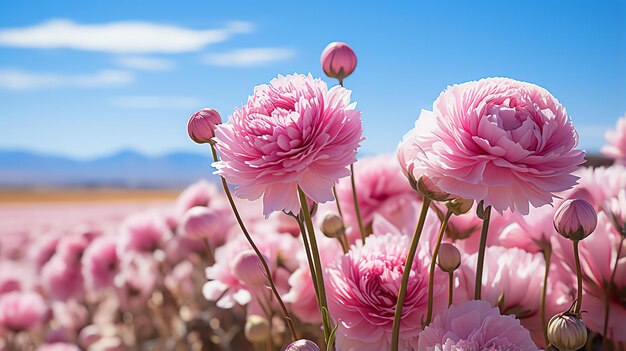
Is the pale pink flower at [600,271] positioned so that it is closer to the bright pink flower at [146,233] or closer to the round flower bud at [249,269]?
the round flower bud at [249,269]

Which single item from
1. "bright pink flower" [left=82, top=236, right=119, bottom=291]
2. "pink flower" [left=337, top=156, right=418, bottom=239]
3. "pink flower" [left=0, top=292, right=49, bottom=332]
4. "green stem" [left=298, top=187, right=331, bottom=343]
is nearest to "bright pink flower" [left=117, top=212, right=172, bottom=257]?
"bright pink flower" [left=82, top=236, right=119, bottom=291]

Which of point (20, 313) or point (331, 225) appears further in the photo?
point (20, 313)

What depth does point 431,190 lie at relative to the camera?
A: 29cm

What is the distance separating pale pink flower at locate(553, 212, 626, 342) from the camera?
1.35 feet

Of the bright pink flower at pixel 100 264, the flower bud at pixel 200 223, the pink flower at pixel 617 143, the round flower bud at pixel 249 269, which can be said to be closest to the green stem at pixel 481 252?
the round flower bud at pixel 249 269

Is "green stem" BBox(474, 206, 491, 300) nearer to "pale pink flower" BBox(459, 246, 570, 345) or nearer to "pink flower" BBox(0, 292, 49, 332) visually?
"pale pink flower" BBox(459, 246, 570, 345)

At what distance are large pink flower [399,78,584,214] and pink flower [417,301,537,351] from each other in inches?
2.1

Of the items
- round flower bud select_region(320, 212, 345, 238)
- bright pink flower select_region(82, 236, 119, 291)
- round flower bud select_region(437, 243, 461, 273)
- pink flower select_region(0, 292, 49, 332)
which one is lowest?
pink flower select_region(0, 292, 49, 332)

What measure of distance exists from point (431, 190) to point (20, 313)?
85 cm

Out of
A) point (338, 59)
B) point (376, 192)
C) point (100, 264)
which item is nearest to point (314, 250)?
point (338, 59)

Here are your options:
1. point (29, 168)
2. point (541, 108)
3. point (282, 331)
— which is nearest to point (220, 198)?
point (282, 331)

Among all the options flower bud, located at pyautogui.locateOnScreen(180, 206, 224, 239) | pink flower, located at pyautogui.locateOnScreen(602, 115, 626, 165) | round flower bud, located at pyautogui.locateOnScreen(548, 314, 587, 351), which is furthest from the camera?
pink flower, located at pyautogui.locateOnScreen(602, 115, 626, 165)

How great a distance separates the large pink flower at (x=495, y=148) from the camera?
29 cm

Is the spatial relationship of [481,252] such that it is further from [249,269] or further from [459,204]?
[249,269]
